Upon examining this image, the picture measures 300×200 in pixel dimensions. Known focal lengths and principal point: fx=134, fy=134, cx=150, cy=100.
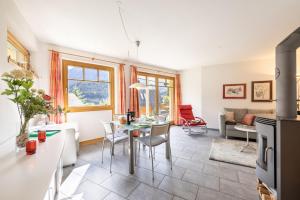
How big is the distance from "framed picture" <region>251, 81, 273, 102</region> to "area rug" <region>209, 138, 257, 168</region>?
1703 mm

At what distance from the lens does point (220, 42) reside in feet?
9.95

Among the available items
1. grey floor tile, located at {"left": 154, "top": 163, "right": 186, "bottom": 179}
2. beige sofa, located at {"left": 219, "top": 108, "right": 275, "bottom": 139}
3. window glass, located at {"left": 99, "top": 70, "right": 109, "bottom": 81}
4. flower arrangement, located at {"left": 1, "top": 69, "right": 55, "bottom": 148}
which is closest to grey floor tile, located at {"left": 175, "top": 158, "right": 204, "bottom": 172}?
grey floor tile, located at {"left": 154, "top": 163, "right": 186, "bottom": 179}

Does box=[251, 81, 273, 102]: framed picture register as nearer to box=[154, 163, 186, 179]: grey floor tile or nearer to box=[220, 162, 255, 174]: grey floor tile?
box=[220, 162, 255, 174]: grey floor tile

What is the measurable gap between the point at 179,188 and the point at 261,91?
433 cm

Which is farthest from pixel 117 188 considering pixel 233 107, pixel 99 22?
pixel 233 107

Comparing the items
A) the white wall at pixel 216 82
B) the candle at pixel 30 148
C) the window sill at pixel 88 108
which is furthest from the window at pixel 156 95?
the candle at pixel 30 148

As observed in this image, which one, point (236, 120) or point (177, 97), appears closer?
point (236, 120)

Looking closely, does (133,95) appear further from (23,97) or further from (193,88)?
(23,97)

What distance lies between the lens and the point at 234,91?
4754mm

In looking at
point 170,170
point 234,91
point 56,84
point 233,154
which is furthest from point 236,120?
point 56,84

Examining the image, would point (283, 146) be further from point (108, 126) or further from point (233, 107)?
point (233, 107)

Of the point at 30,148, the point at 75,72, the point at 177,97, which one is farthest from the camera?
the point at 177,97

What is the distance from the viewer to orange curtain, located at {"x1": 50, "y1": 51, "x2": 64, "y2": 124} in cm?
302

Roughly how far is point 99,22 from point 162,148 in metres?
2.94
